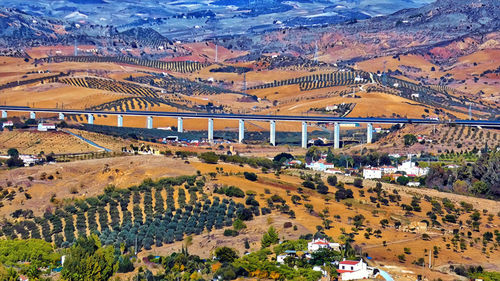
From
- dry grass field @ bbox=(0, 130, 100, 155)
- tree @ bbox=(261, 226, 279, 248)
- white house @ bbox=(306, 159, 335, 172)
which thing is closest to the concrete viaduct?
white house @ bbox=(306, 159, 335, 172)

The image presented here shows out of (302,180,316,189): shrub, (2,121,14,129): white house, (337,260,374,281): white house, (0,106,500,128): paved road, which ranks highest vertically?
(0,106,500,128): paved road

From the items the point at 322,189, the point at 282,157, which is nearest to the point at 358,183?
the point at 322,189

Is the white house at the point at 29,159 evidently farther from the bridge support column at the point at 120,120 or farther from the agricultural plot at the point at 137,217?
the bridge support column at the point at 120,120

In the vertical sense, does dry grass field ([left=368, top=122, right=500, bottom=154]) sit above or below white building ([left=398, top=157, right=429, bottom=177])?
above

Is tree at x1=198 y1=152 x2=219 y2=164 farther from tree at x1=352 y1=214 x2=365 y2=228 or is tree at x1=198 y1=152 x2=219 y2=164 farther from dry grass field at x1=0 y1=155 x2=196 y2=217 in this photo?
tree at x1=352 y1=214 x2=365 y2=228

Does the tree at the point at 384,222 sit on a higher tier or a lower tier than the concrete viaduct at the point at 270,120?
lower

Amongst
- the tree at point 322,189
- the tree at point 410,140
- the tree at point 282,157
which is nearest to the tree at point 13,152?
the tree at point 282,157
